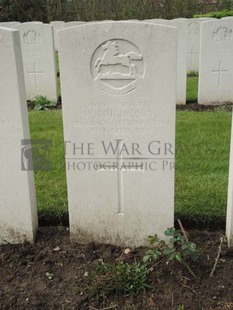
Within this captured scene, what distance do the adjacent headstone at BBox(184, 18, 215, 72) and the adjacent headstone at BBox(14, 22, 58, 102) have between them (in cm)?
383

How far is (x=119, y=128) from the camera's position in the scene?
264cm

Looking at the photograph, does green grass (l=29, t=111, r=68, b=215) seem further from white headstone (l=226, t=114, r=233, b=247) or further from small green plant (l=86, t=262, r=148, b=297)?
white headstone (l=226, t=114, r=233, b=247)

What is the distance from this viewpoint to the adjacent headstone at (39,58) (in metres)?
7.02

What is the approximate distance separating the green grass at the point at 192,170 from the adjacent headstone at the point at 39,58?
1.76m

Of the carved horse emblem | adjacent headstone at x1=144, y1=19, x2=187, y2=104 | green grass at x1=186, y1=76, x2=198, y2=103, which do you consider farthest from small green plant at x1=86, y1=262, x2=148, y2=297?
green grass at x1=186, y1=76, x2=198, y2=103

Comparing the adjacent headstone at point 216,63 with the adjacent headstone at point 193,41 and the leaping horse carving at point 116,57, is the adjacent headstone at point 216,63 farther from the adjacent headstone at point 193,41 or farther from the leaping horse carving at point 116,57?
the leaping horse carving at point 116,57

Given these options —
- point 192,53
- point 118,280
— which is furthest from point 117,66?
point 192,53

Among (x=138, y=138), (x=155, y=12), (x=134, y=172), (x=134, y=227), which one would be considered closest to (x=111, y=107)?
(x=138, y=138)

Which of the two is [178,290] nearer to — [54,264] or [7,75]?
[54,264]

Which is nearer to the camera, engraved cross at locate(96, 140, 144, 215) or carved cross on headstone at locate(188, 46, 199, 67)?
engraved cross at locate(96, 140, 144, 215)

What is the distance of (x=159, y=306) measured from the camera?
7.80ft

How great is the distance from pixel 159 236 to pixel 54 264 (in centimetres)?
74

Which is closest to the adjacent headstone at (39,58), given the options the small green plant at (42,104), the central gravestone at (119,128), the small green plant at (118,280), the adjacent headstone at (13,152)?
the small green plant at (42,104)

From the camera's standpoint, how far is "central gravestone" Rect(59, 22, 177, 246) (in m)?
2.46
